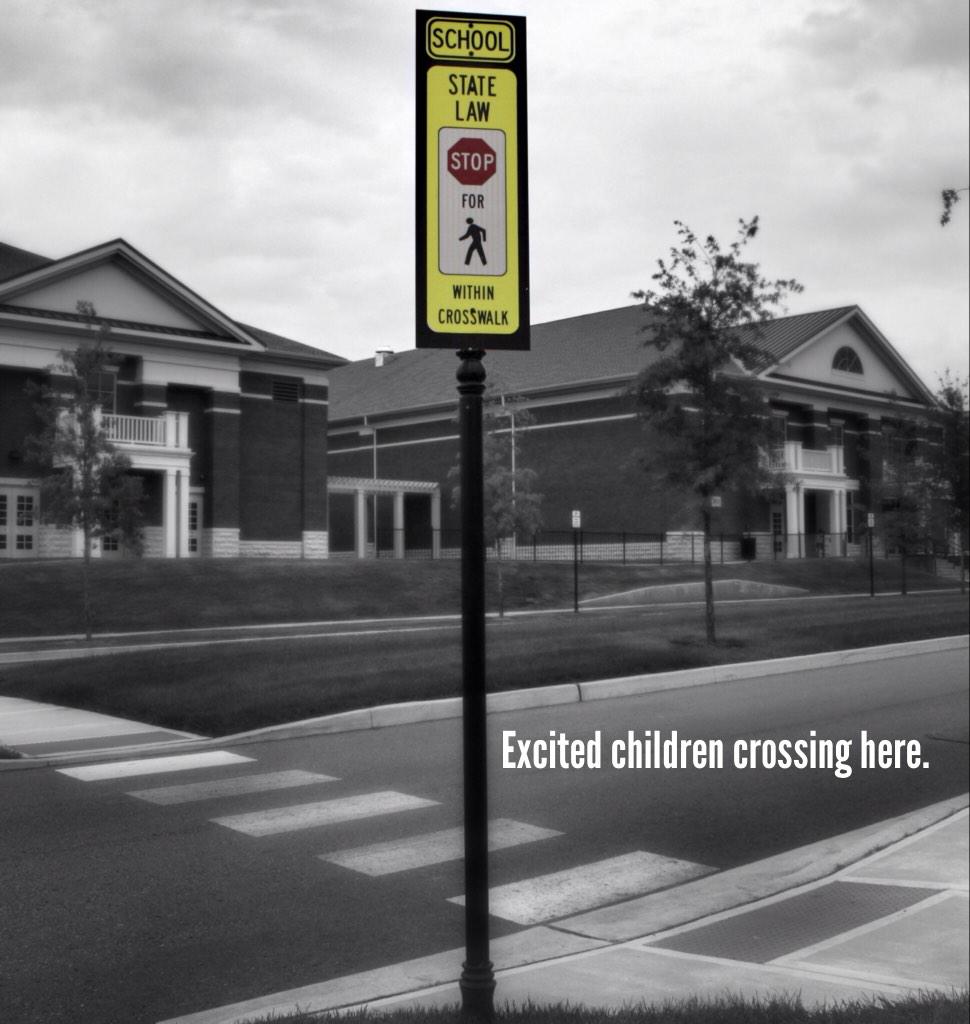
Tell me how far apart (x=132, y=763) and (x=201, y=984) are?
5.15m

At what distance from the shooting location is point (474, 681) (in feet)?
13.1

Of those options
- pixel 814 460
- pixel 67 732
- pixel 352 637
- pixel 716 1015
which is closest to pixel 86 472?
pixel 352 637

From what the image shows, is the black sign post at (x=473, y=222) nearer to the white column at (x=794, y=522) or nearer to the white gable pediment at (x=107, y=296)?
the white gable pediment at (x=107, y=296)

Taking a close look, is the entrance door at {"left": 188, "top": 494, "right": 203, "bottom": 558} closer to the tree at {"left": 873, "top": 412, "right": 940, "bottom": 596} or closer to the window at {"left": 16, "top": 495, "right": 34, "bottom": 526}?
the window at {"left": 16, "top": 495, "right": 34, "bottom": 526}

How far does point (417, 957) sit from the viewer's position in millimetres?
5730

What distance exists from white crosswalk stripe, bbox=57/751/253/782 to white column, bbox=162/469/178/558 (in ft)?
95.0

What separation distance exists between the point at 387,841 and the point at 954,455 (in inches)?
1306

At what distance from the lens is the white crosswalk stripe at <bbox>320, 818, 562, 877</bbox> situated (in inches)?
286

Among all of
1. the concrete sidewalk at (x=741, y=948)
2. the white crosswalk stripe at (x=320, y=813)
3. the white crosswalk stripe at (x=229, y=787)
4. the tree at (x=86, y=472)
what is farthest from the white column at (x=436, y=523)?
the concrete sidewalk at (x=741, y=948)

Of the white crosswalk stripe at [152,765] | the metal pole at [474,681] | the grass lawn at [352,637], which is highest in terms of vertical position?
the metal pole at [474,681]

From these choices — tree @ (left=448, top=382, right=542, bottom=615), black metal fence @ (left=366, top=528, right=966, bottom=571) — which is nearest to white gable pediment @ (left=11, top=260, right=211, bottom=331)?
tree @ (left=448, top=382, right=542, bottom=615)

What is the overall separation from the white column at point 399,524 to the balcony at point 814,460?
1583cm

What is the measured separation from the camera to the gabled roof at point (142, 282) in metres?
20.4

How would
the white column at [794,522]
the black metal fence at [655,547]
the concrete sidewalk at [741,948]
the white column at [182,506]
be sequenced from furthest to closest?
the white column at [794,522] < the black metal fence at [655,547] < the white column at [182,506] < the concrete sidewalk at [741,948]
